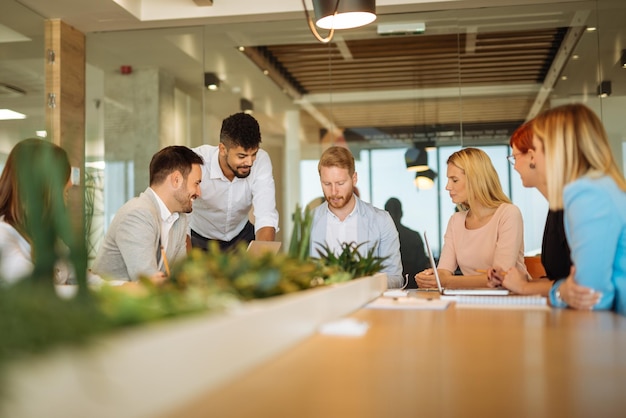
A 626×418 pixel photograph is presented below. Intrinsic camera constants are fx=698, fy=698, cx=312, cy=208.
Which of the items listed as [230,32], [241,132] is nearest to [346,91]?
[230,32]

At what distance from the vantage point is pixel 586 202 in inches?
85.6

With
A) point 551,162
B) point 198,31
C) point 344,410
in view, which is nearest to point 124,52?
point 198,31

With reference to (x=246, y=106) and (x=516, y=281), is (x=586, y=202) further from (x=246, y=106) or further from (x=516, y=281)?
(x=246, y=106)

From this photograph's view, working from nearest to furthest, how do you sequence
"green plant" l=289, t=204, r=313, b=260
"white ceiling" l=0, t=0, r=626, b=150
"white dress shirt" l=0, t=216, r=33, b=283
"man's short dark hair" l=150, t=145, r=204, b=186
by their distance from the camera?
"green plant" l=289, t=204, r=313, b=260
"white dress shirt" l=0, t=216, r=33, b=283
"man's short dark hair" l=150, t=145, r=204, b=186
"white ceiling" l=0, t=0, r=626, b=150

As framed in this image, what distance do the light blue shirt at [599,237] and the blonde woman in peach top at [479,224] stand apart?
1581 millimetres

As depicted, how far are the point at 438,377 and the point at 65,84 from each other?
20.6 feet

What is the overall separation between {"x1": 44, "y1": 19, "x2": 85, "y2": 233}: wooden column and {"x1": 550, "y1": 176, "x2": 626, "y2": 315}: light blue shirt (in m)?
5.05

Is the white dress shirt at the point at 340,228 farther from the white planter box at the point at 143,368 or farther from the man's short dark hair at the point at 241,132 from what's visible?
the white planter box at the point at 143,368

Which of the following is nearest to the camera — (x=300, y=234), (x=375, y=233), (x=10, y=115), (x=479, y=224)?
(x=300, y=234)

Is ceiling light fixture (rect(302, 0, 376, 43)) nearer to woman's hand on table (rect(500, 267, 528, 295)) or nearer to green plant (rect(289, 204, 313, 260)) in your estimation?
woman's hand on table (rect(500, 267, 528, 295))

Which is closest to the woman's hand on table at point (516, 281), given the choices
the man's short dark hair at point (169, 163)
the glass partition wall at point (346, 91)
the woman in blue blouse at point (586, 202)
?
the woman in blue blouse at point (586, 202)

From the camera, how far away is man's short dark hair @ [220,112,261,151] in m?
4.32

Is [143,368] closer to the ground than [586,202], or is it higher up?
closer to the ground

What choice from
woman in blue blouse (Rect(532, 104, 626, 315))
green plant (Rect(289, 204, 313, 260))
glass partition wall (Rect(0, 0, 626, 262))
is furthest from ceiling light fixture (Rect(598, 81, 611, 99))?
green plant (Rect(289, 204, 313, 260))
